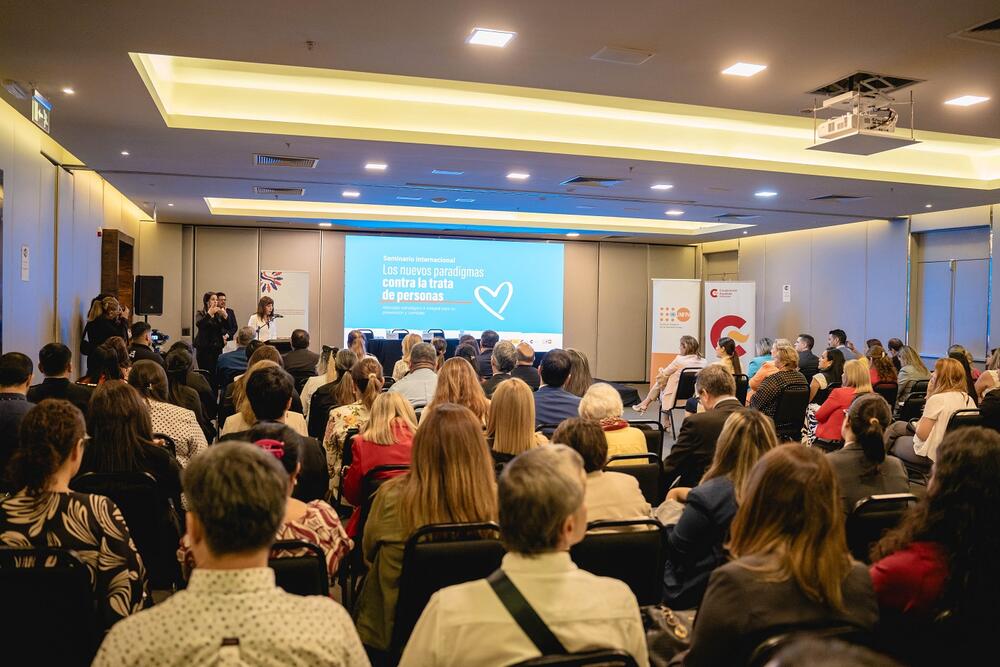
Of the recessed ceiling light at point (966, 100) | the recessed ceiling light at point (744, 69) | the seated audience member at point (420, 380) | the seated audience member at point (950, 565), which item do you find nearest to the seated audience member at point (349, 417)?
the seated audience member at point (420, 380)

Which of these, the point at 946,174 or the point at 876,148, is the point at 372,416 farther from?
the point at 946,174

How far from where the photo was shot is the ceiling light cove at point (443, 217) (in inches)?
507

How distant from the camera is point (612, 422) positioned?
396 cm

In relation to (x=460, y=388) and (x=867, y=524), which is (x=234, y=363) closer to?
(x=460, y=388)

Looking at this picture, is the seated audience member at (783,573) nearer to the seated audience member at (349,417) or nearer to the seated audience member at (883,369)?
the seated audience member at (349,417)

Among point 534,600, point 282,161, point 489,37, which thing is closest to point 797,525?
point 534,600

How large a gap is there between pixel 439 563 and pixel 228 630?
983 millimetres

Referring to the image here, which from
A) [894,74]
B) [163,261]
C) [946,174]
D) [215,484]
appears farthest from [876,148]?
[163,261]

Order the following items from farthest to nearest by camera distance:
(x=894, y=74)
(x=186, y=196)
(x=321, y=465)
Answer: (x=186, y=196) → (x=894, y=74) → (x=321, y=465)

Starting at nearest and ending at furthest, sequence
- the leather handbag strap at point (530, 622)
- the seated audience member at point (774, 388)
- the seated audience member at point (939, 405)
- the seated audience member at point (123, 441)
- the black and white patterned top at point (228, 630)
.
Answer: the black and white patterned top at point (228, 630) < the leather handbag strap at point (530, 622) < the seated audience member at point (123, 441) < the seated audience member at point (939, 405) < the seated audience member at point (774, 388)

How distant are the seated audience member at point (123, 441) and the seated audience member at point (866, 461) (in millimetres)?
2819

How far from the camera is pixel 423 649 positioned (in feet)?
5.07

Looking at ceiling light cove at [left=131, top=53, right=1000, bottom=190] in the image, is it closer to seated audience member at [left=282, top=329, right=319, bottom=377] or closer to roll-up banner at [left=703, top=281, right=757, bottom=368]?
seated audience member at [left=282, top=329, right=319, bottom=377]

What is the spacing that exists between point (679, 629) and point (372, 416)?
192cm
